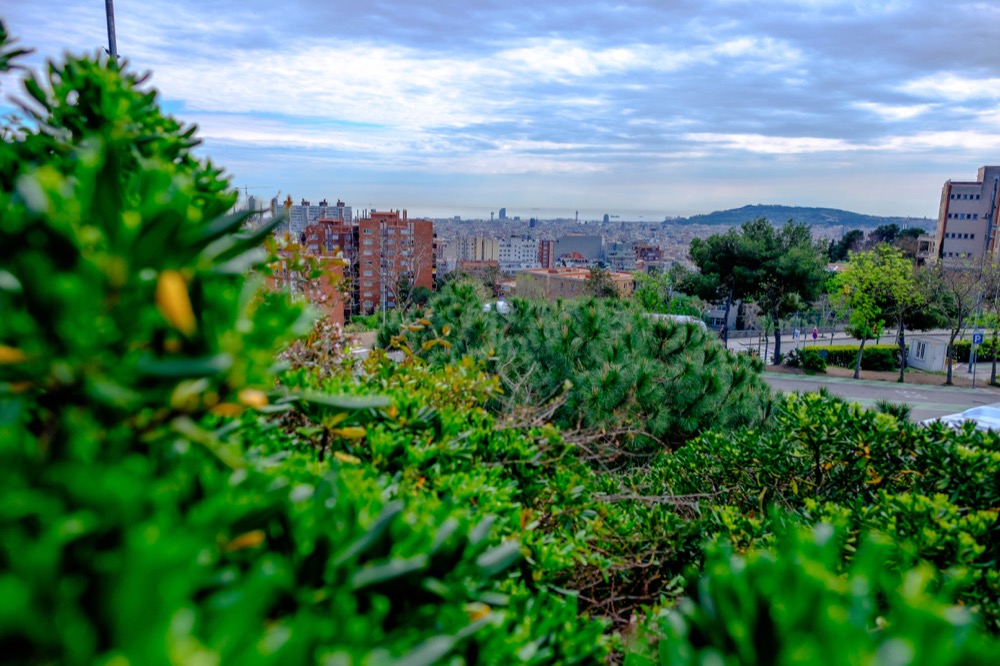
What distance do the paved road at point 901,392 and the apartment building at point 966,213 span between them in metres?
31.9

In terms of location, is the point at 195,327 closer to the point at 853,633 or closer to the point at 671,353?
the point at 853,633

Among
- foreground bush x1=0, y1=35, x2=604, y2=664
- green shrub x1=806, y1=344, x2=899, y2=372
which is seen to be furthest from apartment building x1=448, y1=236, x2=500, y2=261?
foreground bush x1=0, y1=35, x2=604, y2=664

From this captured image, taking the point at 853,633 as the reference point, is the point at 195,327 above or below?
above

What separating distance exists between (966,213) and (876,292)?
3299cm

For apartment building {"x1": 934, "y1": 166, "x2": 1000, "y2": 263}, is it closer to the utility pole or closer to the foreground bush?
the utility pole

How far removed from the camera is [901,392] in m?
20.1

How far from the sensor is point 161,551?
2.21 feet

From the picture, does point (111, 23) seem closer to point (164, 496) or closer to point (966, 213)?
point (164, 496)

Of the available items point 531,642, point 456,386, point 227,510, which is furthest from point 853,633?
point 456,386

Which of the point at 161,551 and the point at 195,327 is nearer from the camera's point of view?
the point at 161,551

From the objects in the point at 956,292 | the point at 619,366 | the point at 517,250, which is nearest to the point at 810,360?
the point at 956,292

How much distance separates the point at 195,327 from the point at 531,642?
963 millimetres

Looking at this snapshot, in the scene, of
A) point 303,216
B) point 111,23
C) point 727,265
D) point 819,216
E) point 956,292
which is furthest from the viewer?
point 819,216

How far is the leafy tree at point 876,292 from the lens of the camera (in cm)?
2272
